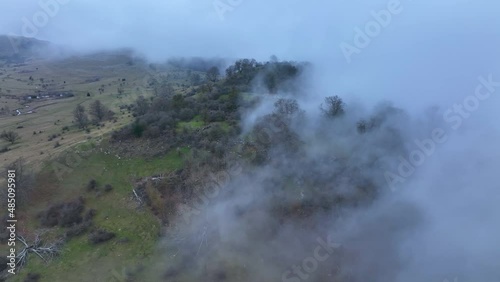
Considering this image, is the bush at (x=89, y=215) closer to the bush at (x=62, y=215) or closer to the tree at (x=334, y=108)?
the bush at (x=62, y=215)

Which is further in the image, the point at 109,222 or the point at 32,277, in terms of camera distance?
the point at 109,222

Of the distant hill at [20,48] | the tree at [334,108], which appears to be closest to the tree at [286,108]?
the tree at [334,108]

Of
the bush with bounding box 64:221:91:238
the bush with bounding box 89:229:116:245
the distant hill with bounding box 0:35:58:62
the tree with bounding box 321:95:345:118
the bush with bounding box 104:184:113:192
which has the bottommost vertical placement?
the bush with bounding box 89:229:116:245

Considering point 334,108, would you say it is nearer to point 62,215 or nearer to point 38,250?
point 62,215

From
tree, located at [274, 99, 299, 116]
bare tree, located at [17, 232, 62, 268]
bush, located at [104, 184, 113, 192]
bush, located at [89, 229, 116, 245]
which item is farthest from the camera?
tree, located at [274, 99, 299, 116]

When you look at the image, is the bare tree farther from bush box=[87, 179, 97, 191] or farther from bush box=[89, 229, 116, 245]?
bush box=[87, 179, 97, 191]

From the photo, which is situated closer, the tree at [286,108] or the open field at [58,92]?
the tree at [286,108]

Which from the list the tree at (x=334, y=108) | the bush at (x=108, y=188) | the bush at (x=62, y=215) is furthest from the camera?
the tree at (x=334, y=108)

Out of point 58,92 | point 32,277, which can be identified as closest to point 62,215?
point 32,277

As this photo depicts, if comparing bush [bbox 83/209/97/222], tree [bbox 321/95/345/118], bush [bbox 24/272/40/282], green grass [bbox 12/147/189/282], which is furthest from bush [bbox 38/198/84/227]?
tree [bbox 321/95/345/118]
